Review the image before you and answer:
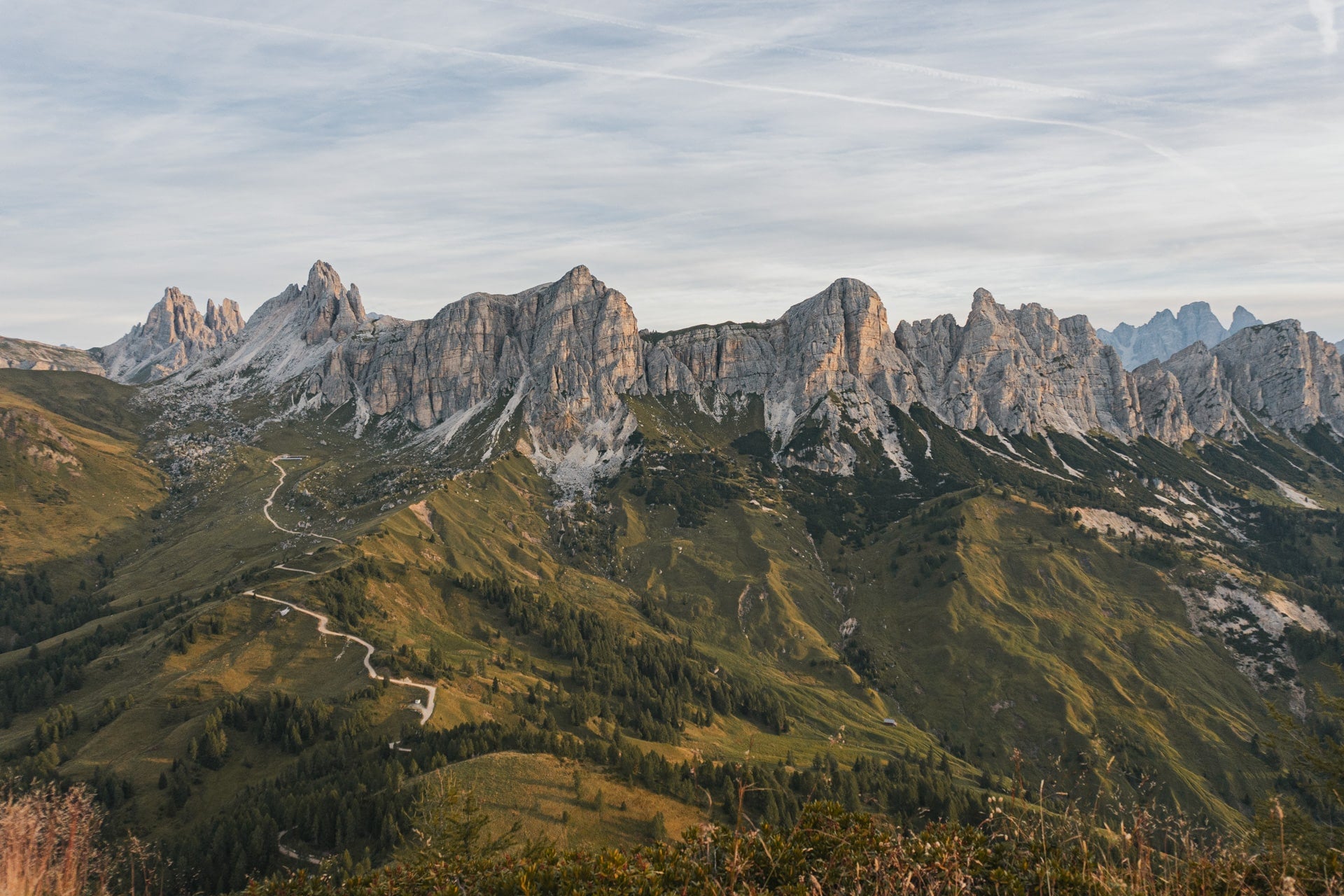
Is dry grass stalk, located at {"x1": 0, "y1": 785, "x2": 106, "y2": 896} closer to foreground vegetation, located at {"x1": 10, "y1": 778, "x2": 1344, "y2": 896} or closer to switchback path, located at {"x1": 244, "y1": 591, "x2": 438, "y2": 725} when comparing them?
foreground vegetation, located at {"x1": 10, "y1": 778, "x2": 1344, "y2": 896}

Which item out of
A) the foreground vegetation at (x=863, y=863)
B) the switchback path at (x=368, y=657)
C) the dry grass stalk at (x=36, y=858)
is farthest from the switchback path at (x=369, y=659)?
the dry grass stalk at (x=36, y=858)

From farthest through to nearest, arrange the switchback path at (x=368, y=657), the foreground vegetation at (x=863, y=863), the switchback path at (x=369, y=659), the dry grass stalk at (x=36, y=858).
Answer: the switchback path at (x=368, y=657), the switchback path at (x=369, y=659), the dry grass stalk at (x=36, y=858), the foreground vegetation at (x=863, y=863)

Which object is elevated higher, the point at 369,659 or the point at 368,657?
the point at 368,657

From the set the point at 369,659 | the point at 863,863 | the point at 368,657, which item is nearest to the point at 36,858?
the point at 863,863

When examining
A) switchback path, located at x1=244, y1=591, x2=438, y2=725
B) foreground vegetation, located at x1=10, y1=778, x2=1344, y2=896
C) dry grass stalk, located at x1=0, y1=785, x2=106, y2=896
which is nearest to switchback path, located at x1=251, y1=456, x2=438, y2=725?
switchback path, located at x1=244, y1=591, x2=438, y2=725

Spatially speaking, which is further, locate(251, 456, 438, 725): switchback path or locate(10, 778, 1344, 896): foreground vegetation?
locate(251, 456, 438, 725): switchback path

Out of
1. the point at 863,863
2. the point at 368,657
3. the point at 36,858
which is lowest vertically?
the point at 368,657

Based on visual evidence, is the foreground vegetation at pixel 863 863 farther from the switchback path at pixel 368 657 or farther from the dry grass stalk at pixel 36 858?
the switchback path at pixel 368 657

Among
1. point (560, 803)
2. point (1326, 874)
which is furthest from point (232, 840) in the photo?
point (1326, 874)

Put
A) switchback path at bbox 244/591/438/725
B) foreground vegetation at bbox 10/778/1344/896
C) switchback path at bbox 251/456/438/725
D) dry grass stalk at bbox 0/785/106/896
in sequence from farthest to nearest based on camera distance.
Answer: switchback path at bbox 244/591/438/725 < switchback path at bbox 251/456/438/725 < dry grass stalk at bbox 0/785/106/896 < foreground vegetation at bbox 10/778/1344/896

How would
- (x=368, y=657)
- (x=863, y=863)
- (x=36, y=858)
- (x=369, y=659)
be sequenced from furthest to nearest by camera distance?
(x=368, y=657) → (x=369, y=659) → (x=36, y=858) → (x=863, y=863)

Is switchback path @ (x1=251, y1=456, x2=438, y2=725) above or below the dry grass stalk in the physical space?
below

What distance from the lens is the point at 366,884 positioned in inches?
1307

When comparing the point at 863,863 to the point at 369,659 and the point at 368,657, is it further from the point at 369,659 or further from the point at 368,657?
the point at 368,657
